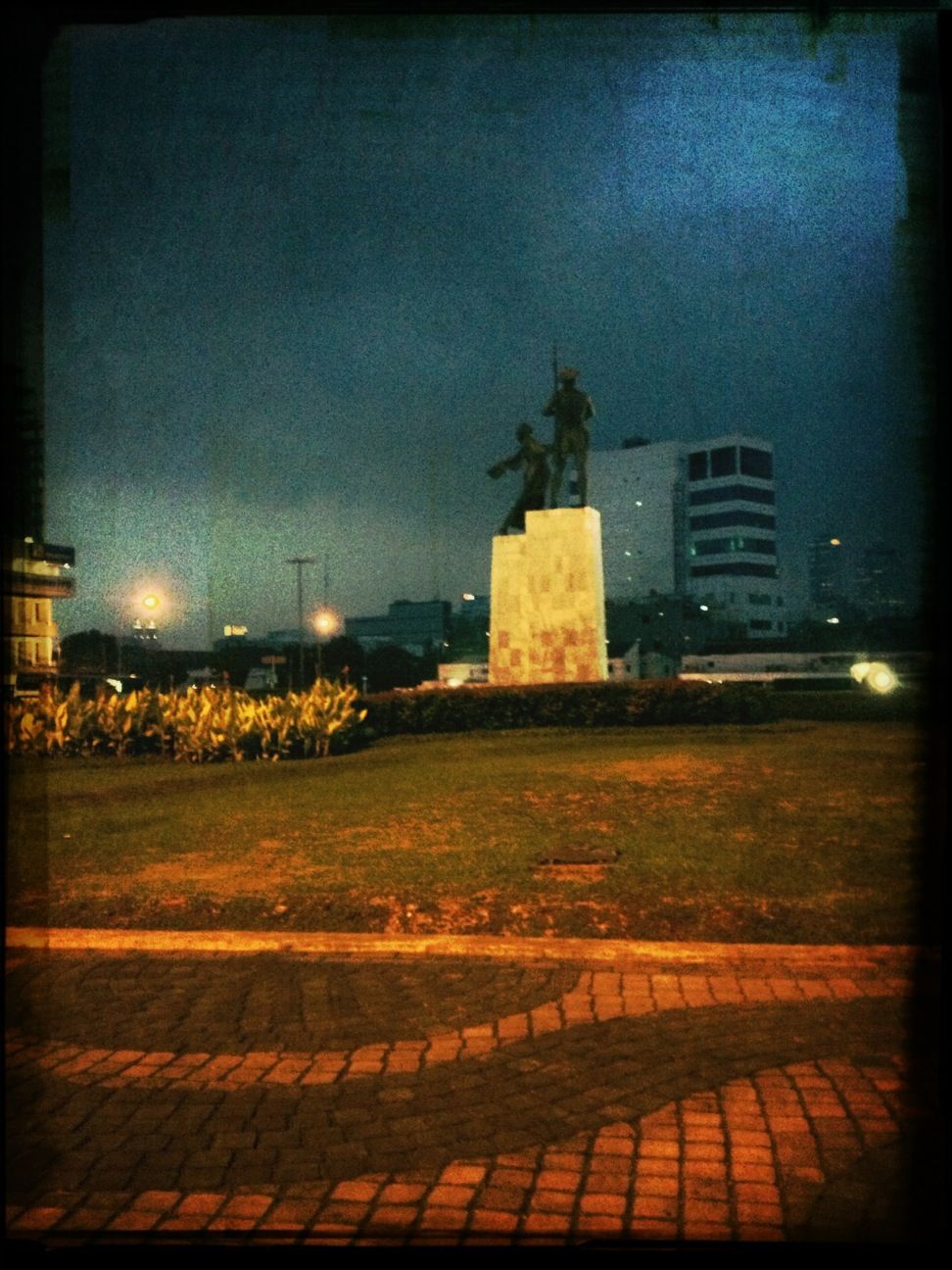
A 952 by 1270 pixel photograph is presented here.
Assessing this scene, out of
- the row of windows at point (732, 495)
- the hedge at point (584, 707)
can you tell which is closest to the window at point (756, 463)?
the row of windows at point (732, 495)

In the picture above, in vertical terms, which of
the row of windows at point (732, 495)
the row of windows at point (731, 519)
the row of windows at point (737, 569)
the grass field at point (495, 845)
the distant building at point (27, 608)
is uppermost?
the row of windows at point (732, 495)

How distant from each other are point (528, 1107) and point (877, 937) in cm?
271

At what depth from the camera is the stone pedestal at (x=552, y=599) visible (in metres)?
19.0

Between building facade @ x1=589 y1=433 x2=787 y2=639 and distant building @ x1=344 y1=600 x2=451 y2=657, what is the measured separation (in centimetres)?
1259

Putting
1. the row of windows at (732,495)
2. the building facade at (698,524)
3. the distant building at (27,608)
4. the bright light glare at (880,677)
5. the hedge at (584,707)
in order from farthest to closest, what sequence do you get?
the row of windows at (732,495) < the building facade at (698,524) < the bright light glare at (880,677) < the hedge at (584,707) < the distant building at (27,608)

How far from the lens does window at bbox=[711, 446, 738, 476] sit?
7969cm

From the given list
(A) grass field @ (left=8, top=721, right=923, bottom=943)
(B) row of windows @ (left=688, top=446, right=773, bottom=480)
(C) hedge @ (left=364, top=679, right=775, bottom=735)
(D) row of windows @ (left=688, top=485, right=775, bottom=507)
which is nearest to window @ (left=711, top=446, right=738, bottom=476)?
(B) row of windows @ (left=688, top=446, right=773, bottom=480)

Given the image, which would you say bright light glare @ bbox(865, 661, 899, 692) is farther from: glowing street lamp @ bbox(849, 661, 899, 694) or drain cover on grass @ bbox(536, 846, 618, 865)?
drain cover on grass @ bbox(536, 846, 618, 865)

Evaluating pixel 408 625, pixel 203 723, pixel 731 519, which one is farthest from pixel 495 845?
pixel 731 519

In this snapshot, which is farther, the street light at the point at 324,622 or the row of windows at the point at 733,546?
the row of windows at the point at 733,546

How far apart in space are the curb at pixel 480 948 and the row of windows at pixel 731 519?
7659 cm

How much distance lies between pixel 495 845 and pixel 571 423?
1314cm

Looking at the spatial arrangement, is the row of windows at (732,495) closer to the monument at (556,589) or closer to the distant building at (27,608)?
the monument at (556,589)

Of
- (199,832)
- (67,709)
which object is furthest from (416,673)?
(199,832)
